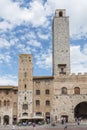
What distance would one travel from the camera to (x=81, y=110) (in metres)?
63.6

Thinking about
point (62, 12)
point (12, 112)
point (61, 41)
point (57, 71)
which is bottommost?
point (12, 112)

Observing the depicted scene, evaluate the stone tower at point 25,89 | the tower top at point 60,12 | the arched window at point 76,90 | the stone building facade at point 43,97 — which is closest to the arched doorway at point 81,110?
the stone building facade at point 43,97

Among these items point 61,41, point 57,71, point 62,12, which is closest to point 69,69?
point 57,71

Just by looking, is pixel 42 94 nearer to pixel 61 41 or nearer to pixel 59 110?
pixel 59 110

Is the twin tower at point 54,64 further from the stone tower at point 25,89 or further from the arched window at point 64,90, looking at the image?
the arched window at point 64,90

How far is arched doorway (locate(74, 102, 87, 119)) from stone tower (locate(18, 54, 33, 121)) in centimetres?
969

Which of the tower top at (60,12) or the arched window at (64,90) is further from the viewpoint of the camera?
the tower top at (60,12)

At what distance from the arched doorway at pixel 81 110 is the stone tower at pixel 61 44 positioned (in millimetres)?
7646

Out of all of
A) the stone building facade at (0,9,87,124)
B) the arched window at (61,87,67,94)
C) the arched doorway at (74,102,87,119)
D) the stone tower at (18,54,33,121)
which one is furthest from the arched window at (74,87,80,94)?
the stone tower at (18,54,33,121)

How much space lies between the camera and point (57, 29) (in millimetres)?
68625

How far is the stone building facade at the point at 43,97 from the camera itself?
2419 inches

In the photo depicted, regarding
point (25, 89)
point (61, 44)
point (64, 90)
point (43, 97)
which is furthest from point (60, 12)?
point (43, 97)

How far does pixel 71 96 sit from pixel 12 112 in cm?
1277

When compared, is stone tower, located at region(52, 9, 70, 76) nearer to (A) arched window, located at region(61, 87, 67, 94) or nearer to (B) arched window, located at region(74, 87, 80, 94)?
(A) arched window, located at region(61, 87, 67, 94)
